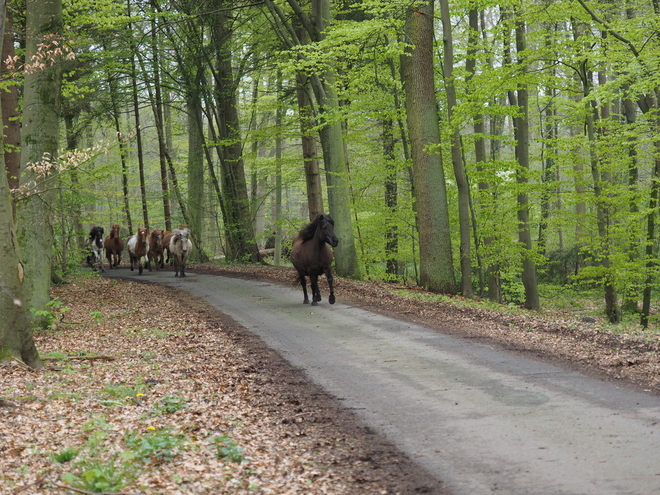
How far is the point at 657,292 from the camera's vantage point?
87.0 ft

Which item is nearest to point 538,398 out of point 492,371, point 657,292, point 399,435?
point 492,371

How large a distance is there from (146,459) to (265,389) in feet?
9.32

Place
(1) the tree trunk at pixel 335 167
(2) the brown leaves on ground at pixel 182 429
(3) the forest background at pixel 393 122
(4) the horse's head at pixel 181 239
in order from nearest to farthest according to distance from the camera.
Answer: (2) the brown leaves on ground at pixel 182 429 → (3) the forest background at pixel 393 122 → (1) the tree trunk at pixel 335 167 → (4) the horse's head at pixel 181 239

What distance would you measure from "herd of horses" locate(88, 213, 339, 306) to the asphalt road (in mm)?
3273

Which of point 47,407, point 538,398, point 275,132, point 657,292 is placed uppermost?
point 275,132

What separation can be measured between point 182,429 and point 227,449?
31.9 inches

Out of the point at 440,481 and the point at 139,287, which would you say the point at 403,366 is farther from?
the point at 139,287

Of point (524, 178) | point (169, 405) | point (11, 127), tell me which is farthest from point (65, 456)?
point (524, 178)

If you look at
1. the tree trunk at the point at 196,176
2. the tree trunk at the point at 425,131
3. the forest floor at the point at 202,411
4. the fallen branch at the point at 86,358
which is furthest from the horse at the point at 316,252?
the tree trunk at the point at 196,176

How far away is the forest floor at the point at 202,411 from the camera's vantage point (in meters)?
4.85

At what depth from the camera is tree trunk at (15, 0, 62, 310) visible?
11359 mm

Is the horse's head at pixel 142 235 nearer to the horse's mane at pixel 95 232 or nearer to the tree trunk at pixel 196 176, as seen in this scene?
the horse's mane at pixel 95 232

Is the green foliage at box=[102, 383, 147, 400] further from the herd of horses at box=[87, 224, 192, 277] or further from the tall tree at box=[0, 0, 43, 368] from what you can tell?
the herd of horses at box=[87, 224, 192, 277]

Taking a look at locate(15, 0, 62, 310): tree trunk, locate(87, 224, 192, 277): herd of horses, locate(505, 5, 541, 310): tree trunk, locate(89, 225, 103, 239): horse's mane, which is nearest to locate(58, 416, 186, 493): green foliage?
locate(15, 0, 62, 310): tree trunk
